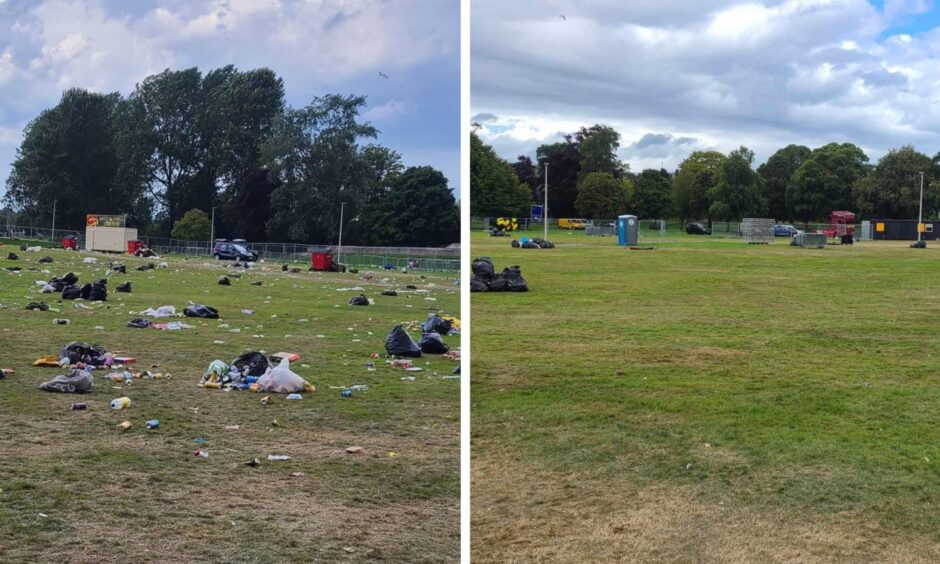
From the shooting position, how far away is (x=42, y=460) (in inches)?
132

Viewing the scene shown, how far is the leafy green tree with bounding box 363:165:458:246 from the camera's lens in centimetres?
420

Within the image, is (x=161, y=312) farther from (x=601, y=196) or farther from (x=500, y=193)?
(x=601, y=196)

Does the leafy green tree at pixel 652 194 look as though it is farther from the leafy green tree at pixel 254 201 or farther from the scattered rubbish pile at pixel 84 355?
the scattered rubbish pile at pixel 84 355

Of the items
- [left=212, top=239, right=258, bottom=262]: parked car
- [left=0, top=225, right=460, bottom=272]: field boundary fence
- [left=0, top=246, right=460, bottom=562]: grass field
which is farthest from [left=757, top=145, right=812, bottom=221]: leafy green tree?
[left=0, top=246, right=460, bottom=562]: grass field

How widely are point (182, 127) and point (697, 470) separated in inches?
146

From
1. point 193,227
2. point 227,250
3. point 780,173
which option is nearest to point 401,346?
point 193,227

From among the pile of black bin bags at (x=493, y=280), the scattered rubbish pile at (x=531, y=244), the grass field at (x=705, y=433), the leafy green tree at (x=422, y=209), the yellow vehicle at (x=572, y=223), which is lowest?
Answer: the grass field at (x=705, y=433)

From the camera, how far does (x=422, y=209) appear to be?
4.39 metres

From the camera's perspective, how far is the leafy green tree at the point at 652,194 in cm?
2716

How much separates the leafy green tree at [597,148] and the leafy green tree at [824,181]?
22.3 feet

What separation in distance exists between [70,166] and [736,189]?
21643mm

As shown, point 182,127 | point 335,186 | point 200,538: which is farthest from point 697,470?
point 182,127

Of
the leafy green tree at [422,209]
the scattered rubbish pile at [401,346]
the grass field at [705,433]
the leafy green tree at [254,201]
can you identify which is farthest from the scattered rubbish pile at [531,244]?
the leafy green tree at [422,209]

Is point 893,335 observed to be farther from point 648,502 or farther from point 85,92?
point 85,92
